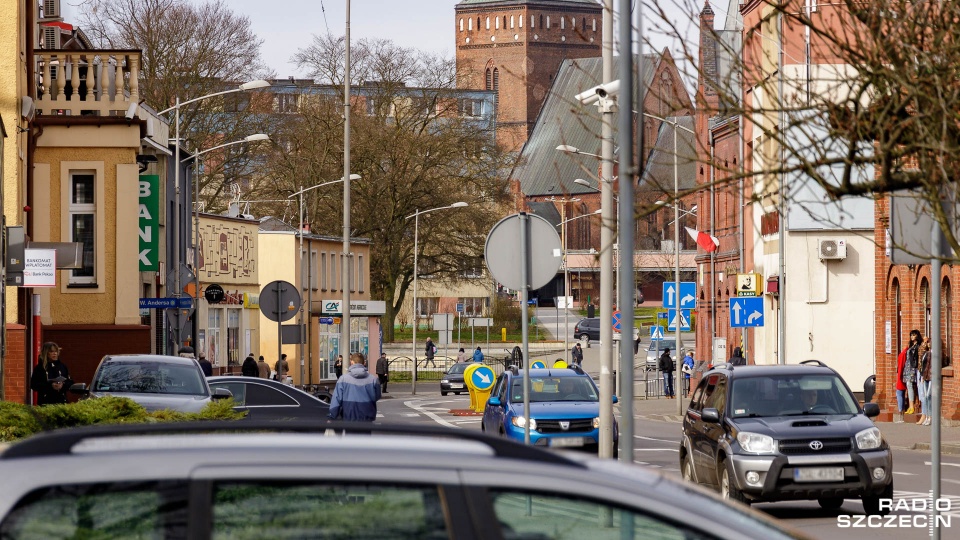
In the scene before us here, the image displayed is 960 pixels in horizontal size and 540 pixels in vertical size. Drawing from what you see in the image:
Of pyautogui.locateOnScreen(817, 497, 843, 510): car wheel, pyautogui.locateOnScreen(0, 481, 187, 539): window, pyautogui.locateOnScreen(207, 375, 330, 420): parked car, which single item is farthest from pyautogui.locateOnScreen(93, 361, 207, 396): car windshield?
pyautogui.locateOnScreen(0, 481, 187, 539): window

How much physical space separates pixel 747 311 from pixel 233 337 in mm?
31077

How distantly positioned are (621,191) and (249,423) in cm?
406

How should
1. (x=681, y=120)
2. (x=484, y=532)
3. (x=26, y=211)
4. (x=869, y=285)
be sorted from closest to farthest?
1. (x=484, y=532)
2. (x=26, y=211)
3. (x=869, y=285)
4. (x=681, y=120)

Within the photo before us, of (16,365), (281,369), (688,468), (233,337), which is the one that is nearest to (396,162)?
(233,337)

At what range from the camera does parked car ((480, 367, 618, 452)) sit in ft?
74.5

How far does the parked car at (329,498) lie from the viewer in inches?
149

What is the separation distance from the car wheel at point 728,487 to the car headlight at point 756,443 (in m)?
0.32

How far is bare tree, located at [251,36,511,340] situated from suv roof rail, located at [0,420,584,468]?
65.5 m

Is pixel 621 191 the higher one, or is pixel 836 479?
pixel 621 191

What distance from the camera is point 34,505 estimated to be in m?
3.82

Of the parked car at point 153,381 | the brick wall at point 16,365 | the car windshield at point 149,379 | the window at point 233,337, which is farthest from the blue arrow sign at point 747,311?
the window at point 233,337

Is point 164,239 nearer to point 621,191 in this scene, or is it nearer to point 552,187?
point 621,191

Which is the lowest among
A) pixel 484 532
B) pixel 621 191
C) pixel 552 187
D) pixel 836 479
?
pixel 836 479

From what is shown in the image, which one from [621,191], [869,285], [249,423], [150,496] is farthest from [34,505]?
[869,285]
